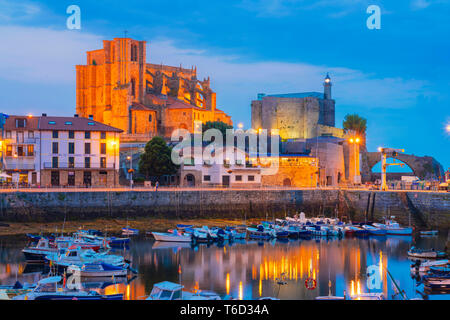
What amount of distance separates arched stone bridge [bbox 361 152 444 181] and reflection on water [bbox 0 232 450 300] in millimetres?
56648

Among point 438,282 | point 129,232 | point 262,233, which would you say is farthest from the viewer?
point 262,233

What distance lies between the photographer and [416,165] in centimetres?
9819

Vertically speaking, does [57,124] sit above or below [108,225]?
above

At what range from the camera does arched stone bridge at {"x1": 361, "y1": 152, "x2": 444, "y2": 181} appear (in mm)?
97312

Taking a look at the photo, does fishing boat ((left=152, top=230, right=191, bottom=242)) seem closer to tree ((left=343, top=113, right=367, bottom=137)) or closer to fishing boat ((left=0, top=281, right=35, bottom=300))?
fishing boat ((left=0, top=281, right=35, bottom=300))

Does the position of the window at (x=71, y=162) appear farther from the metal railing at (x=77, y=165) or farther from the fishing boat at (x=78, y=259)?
the fishing boat at (x=78, y=259)

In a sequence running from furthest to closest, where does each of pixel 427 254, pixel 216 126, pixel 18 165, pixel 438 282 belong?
1. pixel 216 126
2. pixel 18 165
3. pixel 427 254
4. pixel 438 282

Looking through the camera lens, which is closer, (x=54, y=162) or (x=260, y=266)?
(x=260, y=266)

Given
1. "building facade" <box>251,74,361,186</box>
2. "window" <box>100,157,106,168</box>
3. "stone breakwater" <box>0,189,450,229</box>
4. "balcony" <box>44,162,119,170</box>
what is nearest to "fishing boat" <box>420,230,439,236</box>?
"stone breakwater" <box>0,189,450,229</box>

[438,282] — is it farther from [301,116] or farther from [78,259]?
[301,116]

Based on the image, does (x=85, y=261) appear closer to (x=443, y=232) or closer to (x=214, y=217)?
(x=214, y=217)

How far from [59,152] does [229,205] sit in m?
20.6

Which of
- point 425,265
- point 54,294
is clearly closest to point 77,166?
point 54,294
